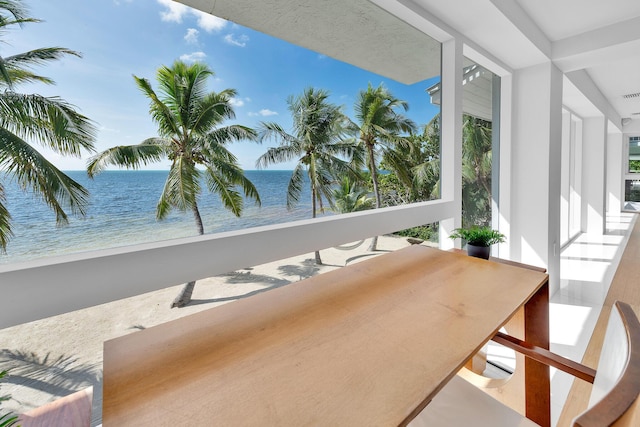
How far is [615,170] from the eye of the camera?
7.24 m

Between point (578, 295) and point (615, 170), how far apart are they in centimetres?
656

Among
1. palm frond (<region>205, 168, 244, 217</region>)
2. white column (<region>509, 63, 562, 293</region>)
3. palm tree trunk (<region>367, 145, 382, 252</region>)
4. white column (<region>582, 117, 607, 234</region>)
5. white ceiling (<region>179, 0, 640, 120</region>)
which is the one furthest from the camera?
white column (<region>582, 117, 607, 234</region>)

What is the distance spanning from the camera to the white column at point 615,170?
7.15 metres

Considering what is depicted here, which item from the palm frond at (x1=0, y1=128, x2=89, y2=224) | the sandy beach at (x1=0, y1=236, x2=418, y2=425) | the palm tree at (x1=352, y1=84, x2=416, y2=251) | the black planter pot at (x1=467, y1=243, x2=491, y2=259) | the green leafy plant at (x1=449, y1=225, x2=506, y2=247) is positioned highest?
the palm tree at (x1=352, y1=84, x2=416, y2=251)

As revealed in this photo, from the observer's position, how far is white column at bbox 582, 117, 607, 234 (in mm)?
5188

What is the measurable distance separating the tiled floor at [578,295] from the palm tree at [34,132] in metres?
2.34

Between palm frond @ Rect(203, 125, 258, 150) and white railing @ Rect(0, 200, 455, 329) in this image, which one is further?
palm frond @ Rect(203, 125, 258, 150)

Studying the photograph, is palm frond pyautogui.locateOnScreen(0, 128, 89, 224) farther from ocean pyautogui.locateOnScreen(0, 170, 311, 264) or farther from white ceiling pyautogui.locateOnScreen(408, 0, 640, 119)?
white ceiling pyautogui.locateOnScreen(408, 0, 640, 119)

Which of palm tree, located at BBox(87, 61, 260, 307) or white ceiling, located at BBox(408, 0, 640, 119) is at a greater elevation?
white ceiling, located at BBox(408, 0, 640, 119)

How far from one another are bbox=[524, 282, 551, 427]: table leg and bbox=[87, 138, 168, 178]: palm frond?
1666 mm

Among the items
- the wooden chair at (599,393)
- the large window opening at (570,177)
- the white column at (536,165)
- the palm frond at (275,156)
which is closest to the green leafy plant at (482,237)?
the wooden chair at (599,393)

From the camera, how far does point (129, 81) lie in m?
1.08

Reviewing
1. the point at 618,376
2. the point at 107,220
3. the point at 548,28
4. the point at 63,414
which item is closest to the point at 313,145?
the point at 107,220

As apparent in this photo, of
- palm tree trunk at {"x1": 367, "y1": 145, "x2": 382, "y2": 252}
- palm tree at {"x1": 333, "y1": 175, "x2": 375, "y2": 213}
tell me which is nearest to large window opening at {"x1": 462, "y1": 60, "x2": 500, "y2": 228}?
palm tree trunk at {"x1": 367, "y1": 145, "x2": 382, "y2": 252}
